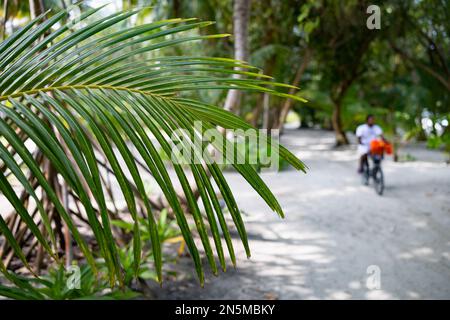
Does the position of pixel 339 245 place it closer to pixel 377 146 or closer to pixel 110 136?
pixel 377 146

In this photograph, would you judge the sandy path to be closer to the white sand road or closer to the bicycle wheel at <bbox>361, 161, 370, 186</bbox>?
the white sand road

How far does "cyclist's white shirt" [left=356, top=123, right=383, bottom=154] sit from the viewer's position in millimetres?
6145

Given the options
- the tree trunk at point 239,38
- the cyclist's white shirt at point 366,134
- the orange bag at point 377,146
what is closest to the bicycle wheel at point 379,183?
the orange bag at point 377,146

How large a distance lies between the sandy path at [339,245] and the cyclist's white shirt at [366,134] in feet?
2.20

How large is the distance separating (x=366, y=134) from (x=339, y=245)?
9.11 ft

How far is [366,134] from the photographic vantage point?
244 inches

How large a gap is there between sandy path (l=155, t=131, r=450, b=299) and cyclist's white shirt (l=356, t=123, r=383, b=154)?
0.67 m

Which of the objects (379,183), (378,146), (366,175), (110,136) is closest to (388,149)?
(378,146)

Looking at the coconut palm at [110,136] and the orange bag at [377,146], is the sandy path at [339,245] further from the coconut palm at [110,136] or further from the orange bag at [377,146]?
the coconut palm at [110,136]

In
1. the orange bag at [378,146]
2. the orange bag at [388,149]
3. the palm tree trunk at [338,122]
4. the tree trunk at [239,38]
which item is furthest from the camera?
the palm tree trunk at [338,122]

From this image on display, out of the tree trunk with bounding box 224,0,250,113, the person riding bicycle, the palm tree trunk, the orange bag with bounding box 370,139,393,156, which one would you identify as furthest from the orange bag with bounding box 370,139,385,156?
the palm tree trunk

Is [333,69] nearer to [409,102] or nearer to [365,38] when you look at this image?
[365,38]

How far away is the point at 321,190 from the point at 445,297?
127 inches

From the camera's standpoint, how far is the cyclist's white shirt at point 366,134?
242 inches
